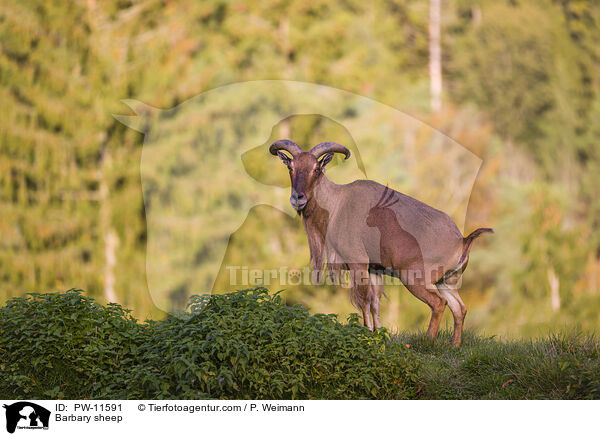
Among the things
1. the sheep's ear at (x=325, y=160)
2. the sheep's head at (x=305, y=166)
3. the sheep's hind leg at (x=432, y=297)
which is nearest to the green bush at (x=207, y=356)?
the sheep's hind leg at (x=432, y=297)

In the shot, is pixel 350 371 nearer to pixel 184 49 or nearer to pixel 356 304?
pixel 356 304

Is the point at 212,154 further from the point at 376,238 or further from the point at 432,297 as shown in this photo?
the point at 432,297

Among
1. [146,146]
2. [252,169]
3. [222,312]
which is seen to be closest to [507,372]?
[222,312]

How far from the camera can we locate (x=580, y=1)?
33.0 m

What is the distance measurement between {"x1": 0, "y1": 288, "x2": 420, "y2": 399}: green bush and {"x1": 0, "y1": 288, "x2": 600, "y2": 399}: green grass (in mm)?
12

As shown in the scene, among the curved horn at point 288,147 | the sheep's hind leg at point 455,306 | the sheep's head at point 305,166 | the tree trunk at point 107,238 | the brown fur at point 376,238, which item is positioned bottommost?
the sheep's hind leg at point 455,306

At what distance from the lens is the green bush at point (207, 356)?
683 centimetres

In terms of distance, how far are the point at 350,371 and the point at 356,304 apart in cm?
131

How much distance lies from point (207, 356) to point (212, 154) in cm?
1469

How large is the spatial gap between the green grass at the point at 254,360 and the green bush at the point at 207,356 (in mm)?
12
